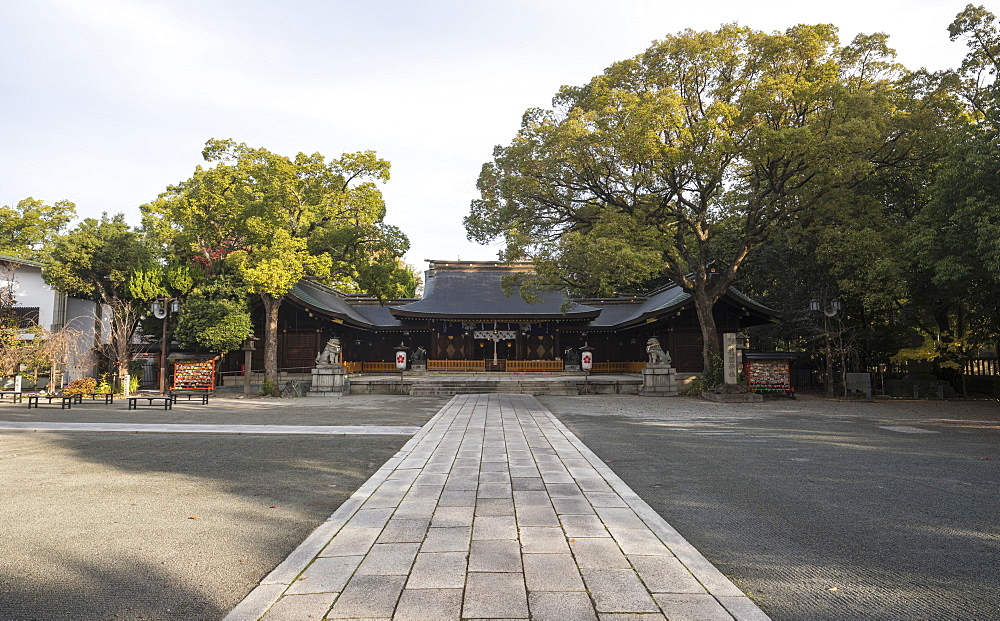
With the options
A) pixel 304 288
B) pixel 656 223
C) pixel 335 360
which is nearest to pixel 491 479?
pixel 656 223

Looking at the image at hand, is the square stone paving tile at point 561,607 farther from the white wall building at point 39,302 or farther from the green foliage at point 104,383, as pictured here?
the white wall building at point 39,302

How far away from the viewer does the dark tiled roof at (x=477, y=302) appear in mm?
29922

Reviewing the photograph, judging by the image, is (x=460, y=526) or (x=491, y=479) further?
(x=491, y=479)

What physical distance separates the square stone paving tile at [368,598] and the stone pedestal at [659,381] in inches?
726

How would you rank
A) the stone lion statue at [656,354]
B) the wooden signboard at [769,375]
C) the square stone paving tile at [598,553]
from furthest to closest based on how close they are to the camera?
the stone lion statue at [656,354] < the wooden signboard at [769,375] < the square stone paving tile at [598,553]

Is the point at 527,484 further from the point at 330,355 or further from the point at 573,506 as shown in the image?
the point at 330,355

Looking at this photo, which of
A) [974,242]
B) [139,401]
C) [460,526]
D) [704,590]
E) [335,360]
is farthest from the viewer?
[335,360]

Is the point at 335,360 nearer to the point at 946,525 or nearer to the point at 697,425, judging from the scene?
the point at 697,425

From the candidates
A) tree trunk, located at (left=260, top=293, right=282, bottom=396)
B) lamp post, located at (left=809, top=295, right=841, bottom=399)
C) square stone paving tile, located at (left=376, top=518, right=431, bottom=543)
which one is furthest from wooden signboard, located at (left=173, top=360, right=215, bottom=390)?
lamp post, located at (left=809, top=295, right=841, bottom=399)

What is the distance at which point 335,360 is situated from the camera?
21406 millimetres

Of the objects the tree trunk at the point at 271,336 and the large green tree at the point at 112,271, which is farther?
the large green tree at the point at 112,271

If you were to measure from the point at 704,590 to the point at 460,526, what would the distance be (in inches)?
76.8

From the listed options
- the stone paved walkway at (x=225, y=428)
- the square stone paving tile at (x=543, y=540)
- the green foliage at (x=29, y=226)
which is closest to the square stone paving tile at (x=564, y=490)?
the square stone paving tile at (x=543, y=540)

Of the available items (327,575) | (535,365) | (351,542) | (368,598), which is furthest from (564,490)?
(535,365)
